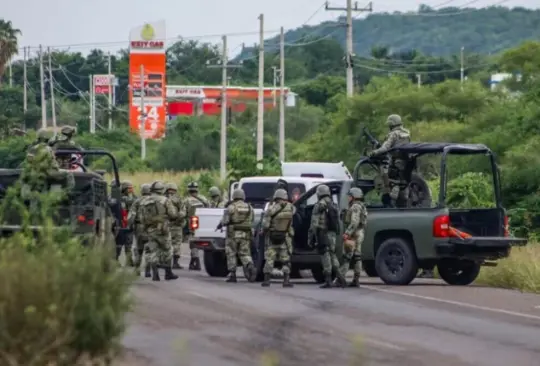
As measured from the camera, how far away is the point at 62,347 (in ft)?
34.7

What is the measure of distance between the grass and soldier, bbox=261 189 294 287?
→ 3576mm

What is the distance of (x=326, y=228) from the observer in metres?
23.9

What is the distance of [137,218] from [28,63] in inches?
4096

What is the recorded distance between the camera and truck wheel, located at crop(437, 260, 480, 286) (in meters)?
25.2

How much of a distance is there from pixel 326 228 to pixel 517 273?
3.20m

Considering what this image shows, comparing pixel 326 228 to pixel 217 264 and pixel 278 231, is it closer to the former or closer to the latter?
pixel 278 231

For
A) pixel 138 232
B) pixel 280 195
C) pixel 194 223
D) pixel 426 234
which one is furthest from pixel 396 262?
pixel 194 223

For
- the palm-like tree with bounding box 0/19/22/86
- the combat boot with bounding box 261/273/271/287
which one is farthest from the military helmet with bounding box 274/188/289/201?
the palm-like tree with bounding box 0/19/22/86

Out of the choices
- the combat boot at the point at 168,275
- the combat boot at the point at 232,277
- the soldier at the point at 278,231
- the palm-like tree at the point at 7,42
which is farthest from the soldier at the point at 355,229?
the palm-like tree at the point at 7,42

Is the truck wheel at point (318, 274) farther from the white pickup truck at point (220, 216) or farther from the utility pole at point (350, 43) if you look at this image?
the utility pole at point (350, 43)

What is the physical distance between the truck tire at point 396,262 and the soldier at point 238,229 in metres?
2.14

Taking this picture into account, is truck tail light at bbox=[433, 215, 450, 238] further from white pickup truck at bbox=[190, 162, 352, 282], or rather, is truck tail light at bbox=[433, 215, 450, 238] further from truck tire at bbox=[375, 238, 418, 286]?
white pickup truck at bbox=[190, 162, 352, 282]

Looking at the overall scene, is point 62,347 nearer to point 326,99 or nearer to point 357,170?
point 357,170

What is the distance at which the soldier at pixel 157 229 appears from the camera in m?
25.4
